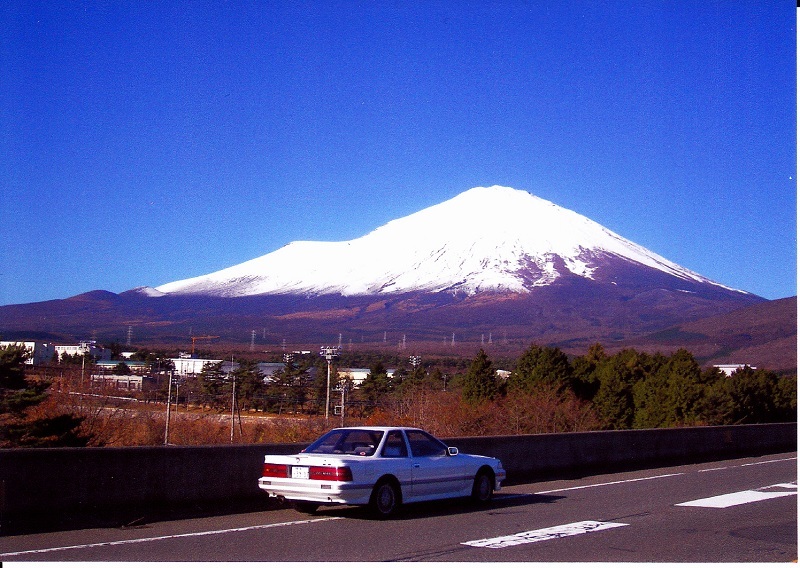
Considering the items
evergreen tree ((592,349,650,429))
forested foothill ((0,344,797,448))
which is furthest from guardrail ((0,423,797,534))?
evergreen tree ((592,349,650,429))

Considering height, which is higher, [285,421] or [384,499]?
[384,499]

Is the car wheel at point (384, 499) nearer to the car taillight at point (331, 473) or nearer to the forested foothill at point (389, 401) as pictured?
the car taillight at point (331, 473)

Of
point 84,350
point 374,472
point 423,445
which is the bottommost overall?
point 374,472

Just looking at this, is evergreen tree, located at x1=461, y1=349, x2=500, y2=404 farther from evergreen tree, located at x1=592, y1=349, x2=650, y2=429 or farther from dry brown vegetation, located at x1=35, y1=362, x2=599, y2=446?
evergreen tree, located at x1=592, y1=349, x2=650, y2=429

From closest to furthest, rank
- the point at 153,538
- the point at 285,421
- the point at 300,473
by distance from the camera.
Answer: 1. the point at 153,538
2. the point at 300,473
3. the point at 285,421

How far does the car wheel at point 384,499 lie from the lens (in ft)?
38.8

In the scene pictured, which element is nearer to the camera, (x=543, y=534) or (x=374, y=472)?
(x=543, y=534)

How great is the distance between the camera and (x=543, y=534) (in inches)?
427

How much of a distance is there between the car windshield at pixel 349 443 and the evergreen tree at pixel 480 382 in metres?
47.9

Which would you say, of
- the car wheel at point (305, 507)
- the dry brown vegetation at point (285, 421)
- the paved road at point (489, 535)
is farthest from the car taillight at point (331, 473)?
the dry brown vegetation at point (285, 421)

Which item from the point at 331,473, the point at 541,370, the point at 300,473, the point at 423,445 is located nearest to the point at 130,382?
the point at 541,370

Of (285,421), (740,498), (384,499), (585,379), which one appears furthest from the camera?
(585,379)

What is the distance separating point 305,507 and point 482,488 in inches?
109

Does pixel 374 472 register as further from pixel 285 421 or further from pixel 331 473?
pixel 285 421
